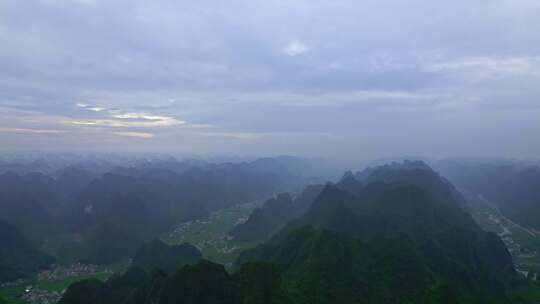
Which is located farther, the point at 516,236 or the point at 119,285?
the point at 516,236

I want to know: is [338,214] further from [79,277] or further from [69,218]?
[69,218]

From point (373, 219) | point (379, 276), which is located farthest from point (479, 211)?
point (379, 276)

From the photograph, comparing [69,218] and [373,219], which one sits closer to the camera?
[373,219]

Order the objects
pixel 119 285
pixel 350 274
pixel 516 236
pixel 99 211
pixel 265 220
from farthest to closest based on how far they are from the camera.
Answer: pixel 99 211
pixel 265 220
pixel 516 236
pixel 119 285
pixel 350 274

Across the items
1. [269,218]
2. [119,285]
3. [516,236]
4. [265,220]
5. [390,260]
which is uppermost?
[390,260]

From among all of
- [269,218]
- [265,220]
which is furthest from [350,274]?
[269,218]

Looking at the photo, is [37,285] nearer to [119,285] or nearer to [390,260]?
[119,285]

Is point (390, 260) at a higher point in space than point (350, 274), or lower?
higher

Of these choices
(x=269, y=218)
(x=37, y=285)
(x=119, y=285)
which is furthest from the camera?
(x=269, y=218)

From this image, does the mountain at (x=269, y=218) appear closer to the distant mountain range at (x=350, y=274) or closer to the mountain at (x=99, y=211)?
the mountain at (x=99, y=211)
